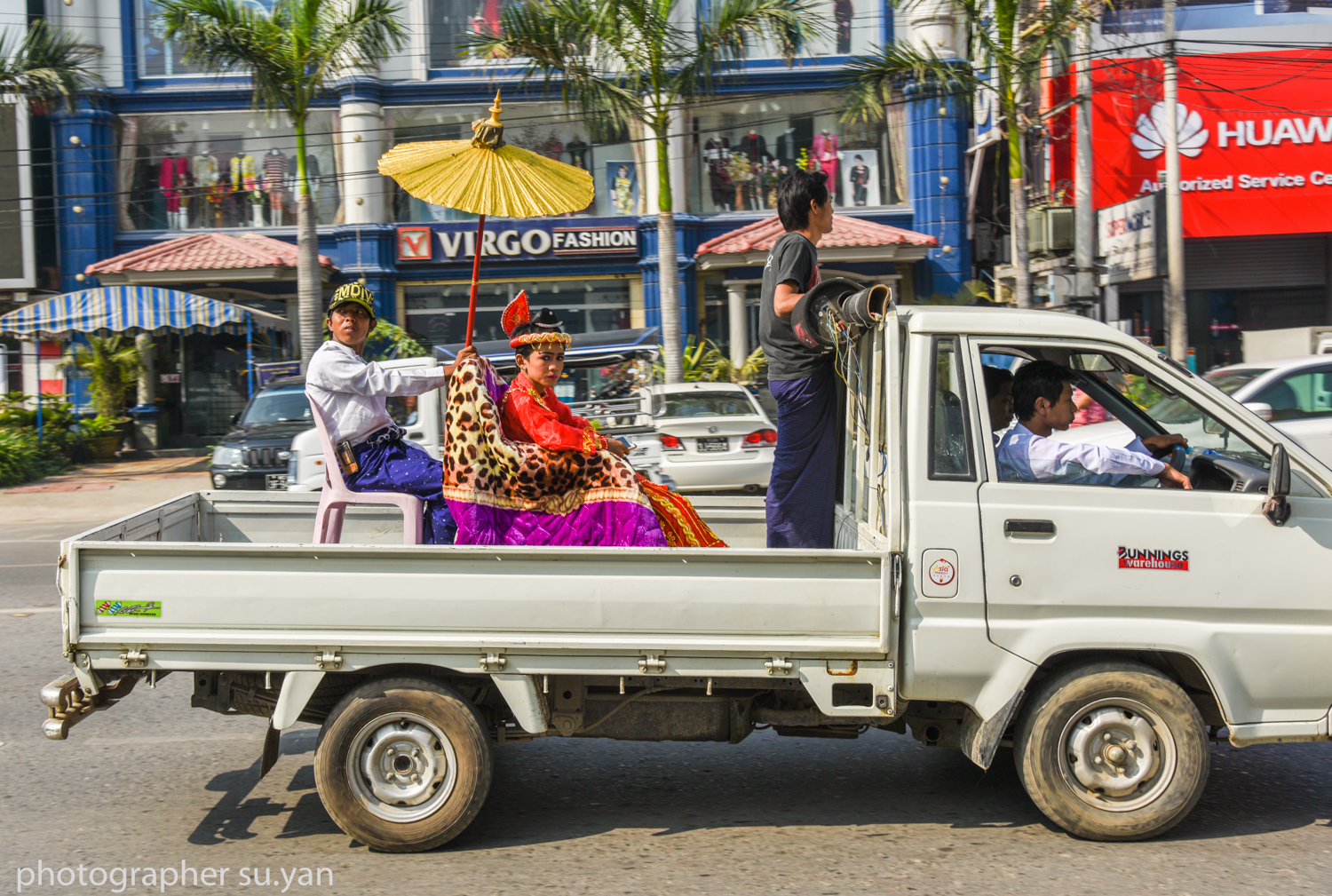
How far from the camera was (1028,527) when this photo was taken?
3754mm

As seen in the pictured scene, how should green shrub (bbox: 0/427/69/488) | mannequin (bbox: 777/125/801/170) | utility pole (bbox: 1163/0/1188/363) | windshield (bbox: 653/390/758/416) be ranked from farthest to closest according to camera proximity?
mannequin (bbox: 777/125/801/170), green shrub (bbox: 0/427/69/488), utility pole (bbox: 1163/0/1188/363), windshield (bbox: 653/390/758/416)

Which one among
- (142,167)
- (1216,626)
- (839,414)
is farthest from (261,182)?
(1216,626)

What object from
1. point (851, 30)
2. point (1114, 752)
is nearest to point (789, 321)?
point (1114, 752)

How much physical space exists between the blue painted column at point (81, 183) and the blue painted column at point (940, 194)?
15.9 m

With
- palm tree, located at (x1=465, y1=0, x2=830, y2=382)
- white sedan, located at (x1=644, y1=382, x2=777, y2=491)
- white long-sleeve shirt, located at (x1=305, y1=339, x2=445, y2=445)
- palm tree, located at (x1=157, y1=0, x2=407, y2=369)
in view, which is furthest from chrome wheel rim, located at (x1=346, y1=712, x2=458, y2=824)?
palm tree, located at (x1=157, y1=0, x2=407, y2=369)

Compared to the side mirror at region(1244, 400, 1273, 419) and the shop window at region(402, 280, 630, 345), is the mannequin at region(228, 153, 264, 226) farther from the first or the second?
the side mirror at region(1244, 400, 1273, 419)

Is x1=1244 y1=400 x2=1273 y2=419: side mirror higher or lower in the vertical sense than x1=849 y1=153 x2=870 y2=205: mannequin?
lower

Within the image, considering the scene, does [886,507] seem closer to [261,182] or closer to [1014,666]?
[1014,666]

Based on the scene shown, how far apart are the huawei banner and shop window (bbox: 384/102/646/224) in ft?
29.6

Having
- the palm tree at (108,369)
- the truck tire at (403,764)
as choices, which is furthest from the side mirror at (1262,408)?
the palm tree at (108,369)

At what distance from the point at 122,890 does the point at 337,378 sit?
6.92ft

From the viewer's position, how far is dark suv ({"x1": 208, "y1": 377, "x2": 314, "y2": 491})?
1192cm

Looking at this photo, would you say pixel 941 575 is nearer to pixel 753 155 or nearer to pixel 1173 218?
pixel 1173 218

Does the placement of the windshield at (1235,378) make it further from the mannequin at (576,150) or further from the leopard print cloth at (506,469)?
the mannequin at (576,150)
